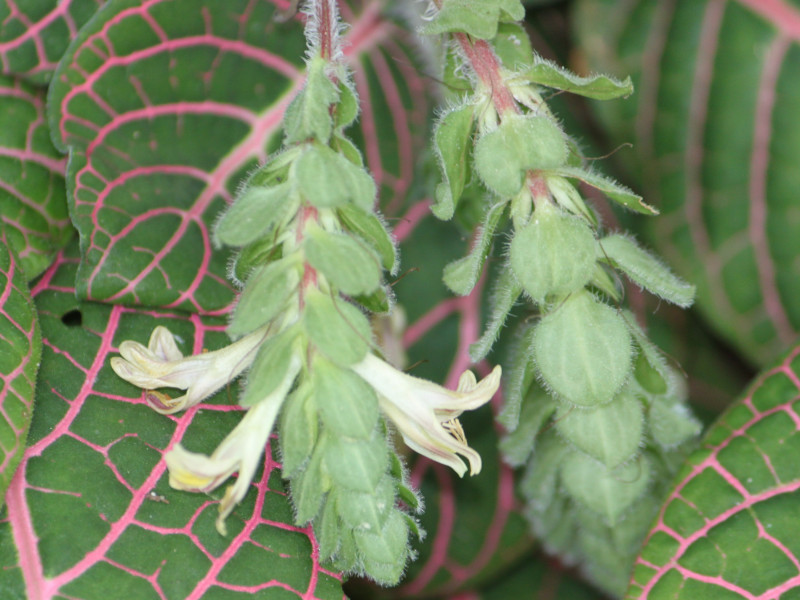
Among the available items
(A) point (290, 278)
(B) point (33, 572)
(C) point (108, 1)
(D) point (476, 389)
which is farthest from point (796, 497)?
(C) point (108, 1)

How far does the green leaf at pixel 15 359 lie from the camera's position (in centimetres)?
59

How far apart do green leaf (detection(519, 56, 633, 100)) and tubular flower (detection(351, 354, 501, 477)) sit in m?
0.20

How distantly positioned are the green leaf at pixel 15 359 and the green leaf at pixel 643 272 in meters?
0.41

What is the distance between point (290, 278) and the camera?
0.51 meters

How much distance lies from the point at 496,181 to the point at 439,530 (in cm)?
48

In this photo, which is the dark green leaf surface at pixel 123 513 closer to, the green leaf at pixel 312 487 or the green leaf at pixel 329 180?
the green leaf at pixel 312 487

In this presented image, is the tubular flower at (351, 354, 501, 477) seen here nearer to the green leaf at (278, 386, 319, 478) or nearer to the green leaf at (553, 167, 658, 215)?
the green leaf at (278, 386, 319, 478)

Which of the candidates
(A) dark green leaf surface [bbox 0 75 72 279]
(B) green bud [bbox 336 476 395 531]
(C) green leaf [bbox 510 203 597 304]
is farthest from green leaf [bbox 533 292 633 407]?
(A) dark green leaf surface [bbox 0 75 72 279]

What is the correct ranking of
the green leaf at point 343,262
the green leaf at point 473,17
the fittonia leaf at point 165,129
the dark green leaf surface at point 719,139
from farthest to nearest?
the dark green leaf surface at point 719,139 → the fittonia leaf at point 165,129 → the green leaf at point 473,17 → the green leaf at point 343,262

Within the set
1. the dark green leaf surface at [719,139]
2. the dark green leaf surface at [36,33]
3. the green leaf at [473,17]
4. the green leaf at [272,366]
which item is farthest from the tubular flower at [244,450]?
the dark green leaf surface at [719,139]

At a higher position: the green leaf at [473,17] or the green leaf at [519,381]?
the green leaf at [473,17]

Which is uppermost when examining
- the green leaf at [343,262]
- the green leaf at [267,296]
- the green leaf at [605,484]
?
the green leaf at [343,262]

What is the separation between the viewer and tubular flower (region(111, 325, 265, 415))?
573mm

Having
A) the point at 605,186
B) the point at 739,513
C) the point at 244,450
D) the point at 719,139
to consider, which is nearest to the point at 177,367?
the point at 244,450
